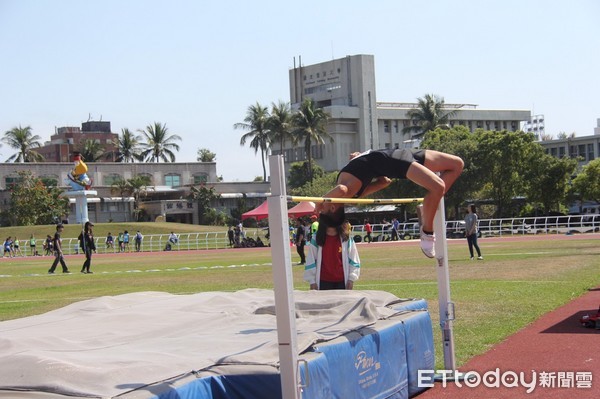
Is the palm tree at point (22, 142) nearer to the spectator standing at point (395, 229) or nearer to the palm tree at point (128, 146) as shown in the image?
the palm tree at point (128, 146)

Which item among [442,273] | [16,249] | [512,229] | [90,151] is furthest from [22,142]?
[442,273]

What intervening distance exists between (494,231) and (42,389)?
46859 mm

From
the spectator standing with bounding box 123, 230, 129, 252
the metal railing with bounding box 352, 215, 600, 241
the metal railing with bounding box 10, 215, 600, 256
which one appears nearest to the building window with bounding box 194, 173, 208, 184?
the metal railing with bounding box 10, 215, 600, 256

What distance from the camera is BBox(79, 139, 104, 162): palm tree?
100 metres

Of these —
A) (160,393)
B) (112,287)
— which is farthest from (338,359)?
(112,287)

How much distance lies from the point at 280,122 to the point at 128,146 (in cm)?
2374

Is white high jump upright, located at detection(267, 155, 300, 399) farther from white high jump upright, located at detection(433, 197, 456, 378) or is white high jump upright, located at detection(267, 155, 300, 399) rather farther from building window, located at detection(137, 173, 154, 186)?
building window, located at detection(137, 173, 154, 186)

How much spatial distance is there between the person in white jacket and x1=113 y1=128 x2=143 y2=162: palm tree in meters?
94.3

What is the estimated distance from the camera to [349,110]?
332 feet

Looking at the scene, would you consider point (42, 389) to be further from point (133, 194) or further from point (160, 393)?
point (133, 194)

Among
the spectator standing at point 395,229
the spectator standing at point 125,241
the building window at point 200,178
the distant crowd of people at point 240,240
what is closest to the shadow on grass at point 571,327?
the spectator standing at point 395,229

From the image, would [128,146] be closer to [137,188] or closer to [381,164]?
[137,188]

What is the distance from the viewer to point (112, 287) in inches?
853

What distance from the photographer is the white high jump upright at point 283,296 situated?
4.95 meters
